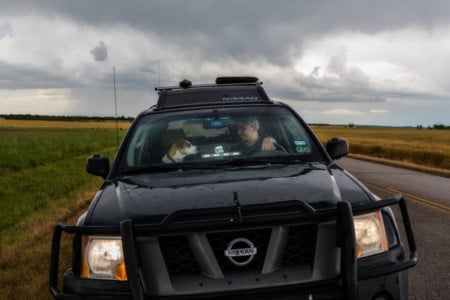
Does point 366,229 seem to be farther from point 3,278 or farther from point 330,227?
point 3,278

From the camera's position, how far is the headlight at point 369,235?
3.21 metres

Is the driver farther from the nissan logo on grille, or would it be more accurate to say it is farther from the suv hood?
the nissan logo on grille

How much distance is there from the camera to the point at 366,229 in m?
3.26

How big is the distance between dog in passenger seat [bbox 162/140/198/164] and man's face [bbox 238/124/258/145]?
40cm

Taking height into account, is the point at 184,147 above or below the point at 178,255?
above

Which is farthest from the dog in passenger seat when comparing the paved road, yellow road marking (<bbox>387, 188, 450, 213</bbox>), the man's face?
yellow road marking (<bbox>387, 188, 450, 213</bbox>)

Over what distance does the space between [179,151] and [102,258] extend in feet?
5.26

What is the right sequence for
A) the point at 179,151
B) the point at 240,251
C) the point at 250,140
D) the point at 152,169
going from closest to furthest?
1. the point at 240,251
2. the point at 152,169
3. the point at 179,151
4. the point at 250,140

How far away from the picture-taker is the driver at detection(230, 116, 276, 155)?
15.3 feet

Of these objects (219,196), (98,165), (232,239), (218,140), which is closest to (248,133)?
(218,140)

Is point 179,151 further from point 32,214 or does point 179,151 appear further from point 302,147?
point 32,214

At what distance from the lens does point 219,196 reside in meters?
3.26

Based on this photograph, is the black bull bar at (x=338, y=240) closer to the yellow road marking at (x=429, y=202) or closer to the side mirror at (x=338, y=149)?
the side mirror at (x=338, y=149)

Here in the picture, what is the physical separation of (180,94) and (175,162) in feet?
7.68
